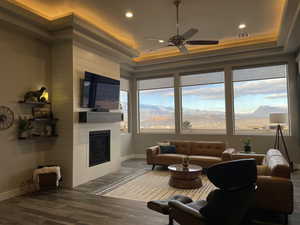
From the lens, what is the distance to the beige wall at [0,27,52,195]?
3.97 meters

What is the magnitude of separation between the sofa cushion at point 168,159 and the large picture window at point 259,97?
88.4 inches

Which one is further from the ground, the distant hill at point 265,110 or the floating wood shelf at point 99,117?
the distant hill at point 265,110

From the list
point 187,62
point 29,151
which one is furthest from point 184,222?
point 187,62

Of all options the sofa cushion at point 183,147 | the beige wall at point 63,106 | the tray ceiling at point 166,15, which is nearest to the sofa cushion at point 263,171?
the sofa cushion at point 183,147

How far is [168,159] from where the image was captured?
5.72 m

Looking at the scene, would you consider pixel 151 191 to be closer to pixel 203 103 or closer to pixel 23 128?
pixel 23 128

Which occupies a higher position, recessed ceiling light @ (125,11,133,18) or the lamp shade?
recessed ceiling light @ (125,11,133,18)

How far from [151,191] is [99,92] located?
267 cm

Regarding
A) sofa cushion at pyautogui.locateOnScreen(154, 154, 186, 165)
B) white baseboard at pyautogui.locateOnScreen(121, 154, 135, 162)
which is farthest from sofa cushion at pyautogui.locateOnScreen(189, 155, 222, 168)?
white baseboard at pyautogui.locateOnScreen(121, 154, 135, 162)

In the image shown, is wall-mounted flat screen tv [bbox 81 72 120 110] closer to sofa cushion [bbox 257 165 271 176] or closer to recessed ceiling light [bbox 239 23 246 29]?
recessed ceiling light [bbox 239 23 246 29]

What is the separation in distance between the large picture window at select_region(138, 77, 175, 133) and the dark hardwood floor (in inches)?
156

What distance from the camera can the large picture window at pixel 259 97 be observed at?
6113 millimetres

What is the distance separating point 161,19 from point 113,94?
231 centimetres

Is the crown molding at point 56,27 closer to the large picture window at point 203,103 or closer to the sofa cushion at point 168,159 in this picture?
the large picture window at point 203,103
